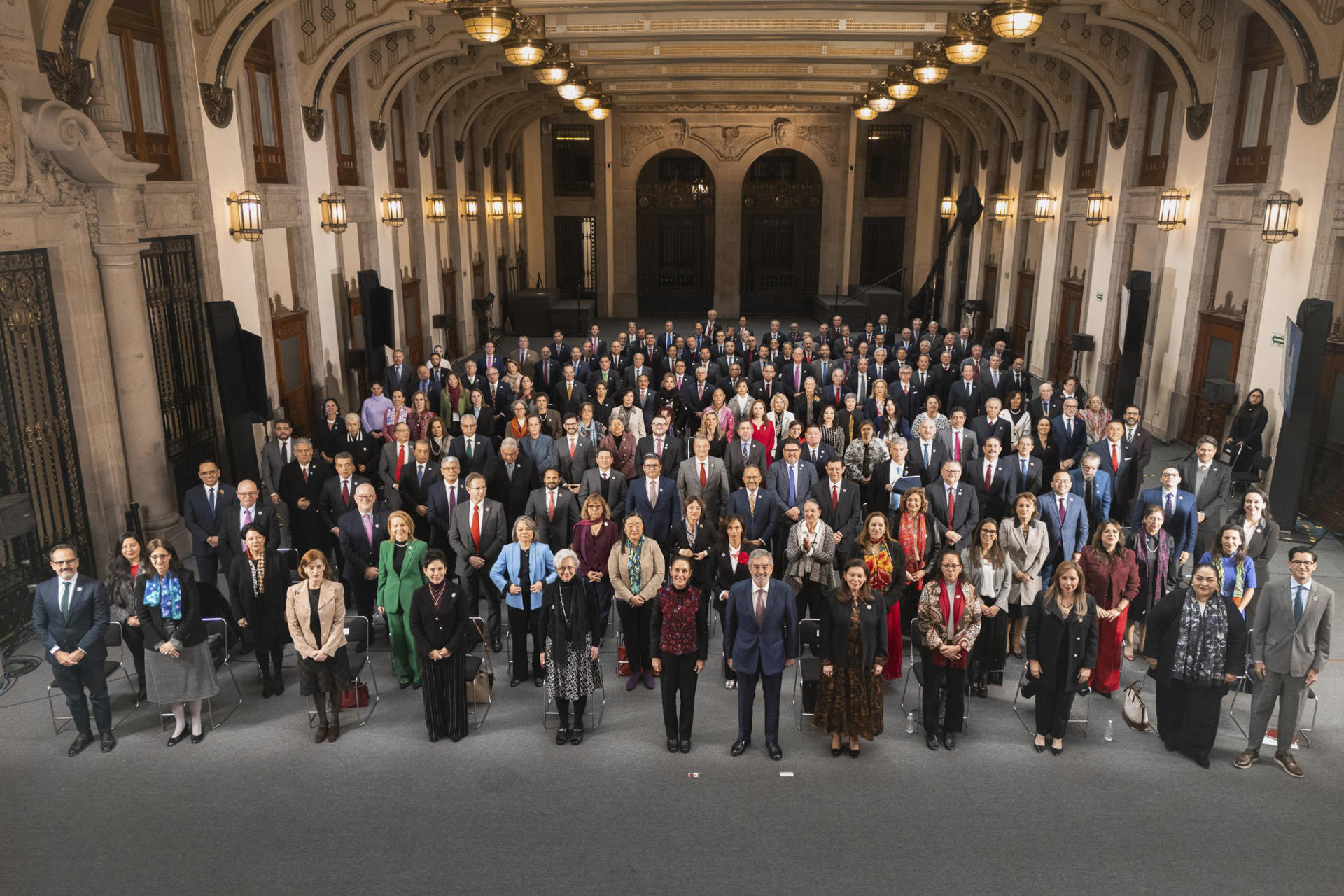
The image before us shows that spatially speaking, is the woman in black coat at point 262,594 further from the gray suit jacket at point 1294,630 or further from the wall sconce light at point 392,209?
the wall sconce light at point 392,209

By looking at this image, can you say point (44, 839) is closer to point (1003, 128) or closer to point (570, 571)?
point (570, 571)

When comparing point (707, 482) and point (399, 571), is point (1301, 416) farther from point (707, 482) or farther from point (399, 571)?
point (399, 571)

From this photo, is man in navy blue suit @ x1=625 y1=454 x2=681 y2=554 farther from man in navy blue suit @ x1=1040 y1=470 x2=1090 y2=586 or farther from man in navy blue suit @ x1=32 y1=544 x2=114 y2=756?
man in navy blue suit @ x1=32 y1=544 x2=114 y2=756

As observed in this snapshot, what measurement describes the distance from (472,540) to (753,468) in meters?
2.49

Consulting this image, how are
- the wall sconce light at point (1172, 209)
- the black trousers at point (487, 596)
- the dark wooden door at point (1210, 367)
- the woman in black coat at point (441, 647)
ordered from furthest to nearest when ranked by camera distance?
the wall sconce light at point (1172, 209) < the dark wooden door at point (1210, 367) < the black trousers at point (487, 596) < the woman in black coat at point (441, 647)

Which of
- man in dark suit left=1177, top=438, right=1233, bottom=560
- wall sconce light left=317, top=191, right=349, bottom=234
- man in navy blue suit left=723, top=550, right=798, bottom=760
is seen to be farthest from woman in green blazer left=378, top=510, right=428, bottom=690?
wall sconce light left=317, top=191, right=349, bottom=234

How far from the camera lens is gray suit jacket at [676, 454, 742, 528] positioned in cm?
892

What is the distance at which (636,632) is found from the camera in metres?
7.70

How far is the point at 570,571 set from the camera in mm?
6477

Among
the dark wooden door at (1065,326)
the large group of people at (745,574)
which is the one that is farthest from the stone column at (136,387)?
the dark wooden door at (1065,326)

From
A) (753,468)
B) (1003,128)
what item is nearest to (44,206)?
(753,468)

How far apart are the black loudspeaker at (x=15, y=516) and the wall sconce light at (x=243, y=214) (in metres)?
4.79

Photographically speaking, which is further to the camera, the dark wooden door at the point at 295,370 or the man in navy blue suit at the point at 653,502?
the dark wooden door at the point at 295,370

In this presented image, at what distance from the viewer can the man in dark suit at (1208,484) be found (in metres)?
8.66
